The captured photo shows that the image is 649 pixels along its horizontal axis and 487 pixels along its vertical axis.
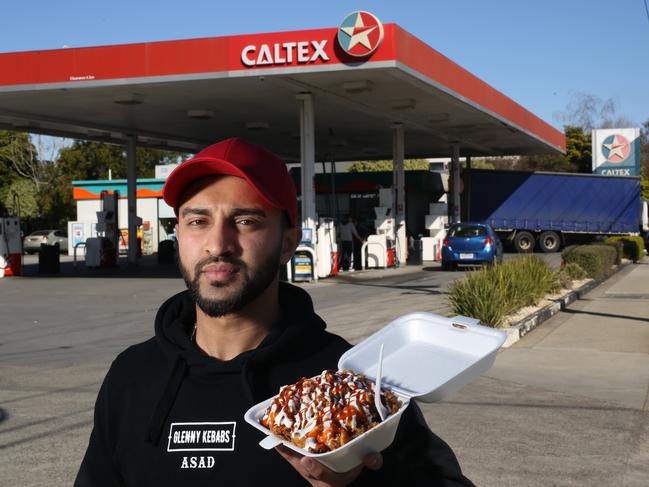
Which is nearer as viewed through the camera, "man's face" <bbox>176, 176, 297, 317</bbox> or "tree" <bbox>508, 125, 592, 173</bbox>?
"man's face" <bbox>176, 176, 297, 317</bbox>

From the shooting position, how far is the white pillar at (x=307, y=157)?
23.8 m

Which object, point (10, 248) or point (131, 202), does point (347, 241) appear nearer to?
point (131, 202)

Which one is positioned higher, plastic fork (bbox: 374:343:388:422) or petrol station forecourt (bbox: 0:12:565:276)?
petrol station forecourt (bbox: 0:12:565:276)

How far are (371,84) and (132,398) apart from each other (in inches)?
833

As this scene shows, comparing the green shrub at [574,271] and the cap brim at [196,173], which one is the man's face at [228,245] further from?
the green shrub at [574,271]

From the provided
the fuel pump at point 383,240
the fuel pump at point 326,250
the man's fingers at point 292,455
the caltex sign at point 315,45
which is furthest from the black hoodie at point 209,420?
the fuel pump at point 383,240

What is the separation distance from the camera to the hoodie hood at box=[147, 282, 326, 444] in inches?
86.7

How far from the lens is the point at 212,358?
7.64 feet

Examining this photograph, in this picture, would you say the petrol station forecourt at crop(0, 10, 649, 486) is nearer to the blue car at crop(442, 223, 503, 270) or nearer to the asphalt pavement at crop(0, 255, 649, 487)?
the asphalt pavement at crop(0, 255, 649, 487)

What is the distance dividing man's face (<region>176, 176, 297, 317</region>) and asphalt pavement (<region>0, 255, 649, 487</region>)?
4.09 meters

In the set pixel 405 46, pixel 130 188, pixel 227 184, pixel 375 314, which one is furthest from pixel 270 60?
pixel 227 184

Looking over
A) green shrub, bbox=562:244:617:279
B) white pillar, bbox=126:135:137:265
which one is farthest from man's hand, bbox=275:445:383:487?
white pillar, bbox=126:135:137:265

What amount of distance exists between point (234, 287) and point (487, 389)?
7215 millimetres

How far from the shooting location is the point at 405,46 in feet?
67.1
